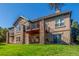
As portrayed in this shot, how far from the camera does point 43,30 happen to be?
171 inches

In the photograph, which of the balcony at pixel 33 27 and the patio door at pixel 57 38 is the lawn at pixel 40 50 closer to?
the patio door at pixel 57 38

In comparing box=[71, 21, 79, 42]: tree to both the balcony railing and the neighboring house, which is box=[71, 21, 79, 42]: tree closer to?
the neighboring house

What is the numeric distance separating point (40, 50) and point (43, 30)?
31 centimetres

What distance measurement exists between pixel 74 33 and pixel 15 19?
91 centimetres

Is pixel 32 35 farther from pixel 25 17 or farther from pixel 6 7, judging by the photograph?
pixel 6 7

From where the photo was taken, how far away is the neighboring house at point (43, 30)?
431 centimetres

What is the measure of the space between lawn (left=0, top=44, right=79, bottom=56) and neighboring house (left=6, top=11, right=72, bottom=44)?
8 cm

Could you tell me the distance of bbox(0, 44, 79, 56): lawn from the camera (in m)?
4.24

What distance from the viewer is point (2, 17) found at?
14.2ft

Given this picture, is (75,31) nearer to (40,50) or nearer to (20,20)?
(40,50)

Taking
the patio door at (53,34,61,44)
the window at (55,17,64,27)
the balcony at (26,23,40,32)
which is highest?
the window at (55,17,64,27)

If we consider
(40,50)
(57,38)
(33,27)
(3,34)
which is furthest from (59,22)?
(3,34)

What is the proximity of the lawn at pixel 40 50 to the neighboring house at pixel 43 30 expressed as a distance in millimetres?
78

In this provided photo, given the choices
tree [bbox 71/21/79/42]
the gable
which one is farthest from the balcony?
tree [bbox 71/21/79/42]
